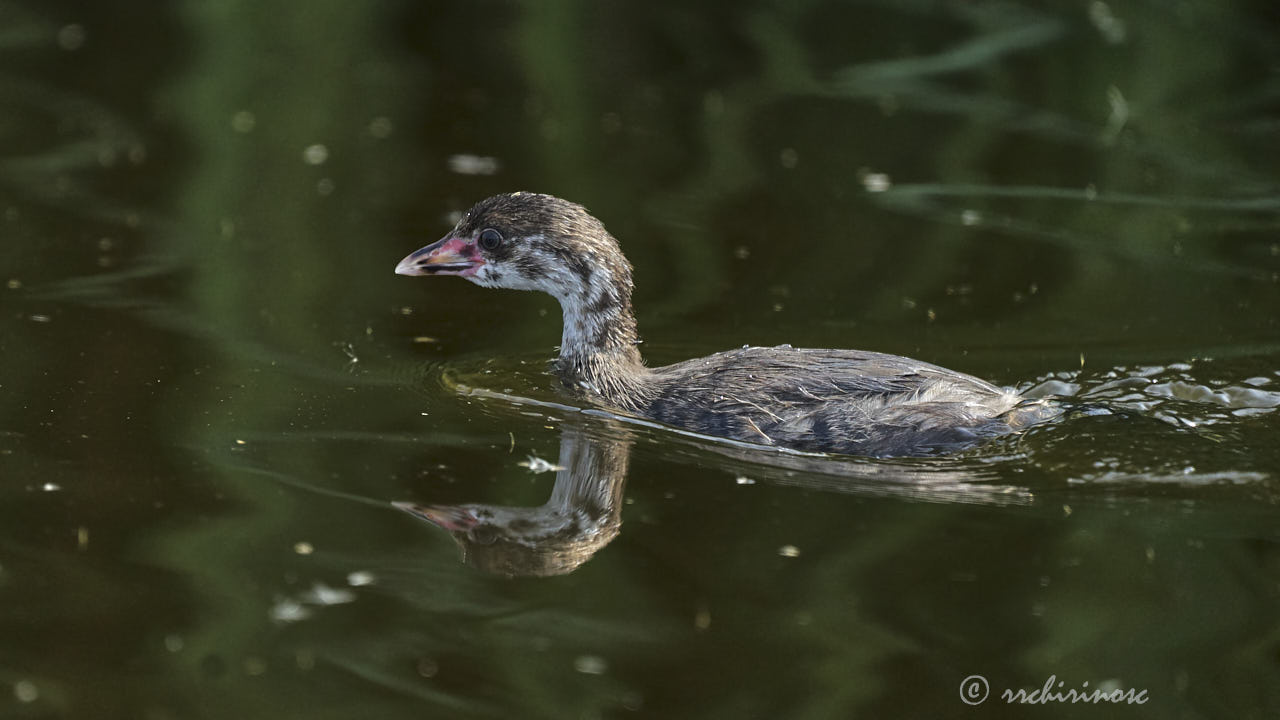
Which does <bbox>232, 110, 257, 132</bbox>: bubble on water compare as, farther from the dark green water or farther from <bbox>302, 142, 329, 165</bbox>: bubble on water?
<bbox>302, 142, 329, 165</bbox>: bubble on water

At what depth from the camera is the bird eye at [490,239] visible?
7.85m

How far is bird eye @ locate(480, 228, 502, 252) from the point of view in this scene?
25.7ft

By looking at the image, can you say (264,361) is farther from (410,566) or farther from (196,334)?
(410,566)

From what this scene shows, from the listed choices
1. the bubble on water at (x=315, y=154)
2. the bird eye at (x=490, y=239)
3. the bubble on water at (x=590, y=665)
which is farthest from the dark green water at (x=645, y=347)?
the bird eye at (x=490, y=239)

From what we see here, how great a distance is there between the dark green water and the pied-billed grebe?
0.59 feet

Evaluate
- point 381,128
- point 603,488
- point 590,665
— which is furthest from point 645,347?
point 381,128

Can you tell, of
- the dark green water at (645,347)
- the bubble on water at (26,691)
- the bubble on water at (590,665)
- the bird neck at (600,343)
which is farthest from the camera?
the bird neck at (600,343)

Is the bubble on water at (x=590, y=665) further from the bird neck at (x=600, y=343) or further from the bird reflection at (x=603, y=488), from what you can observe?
the bird neck at (x=600, y=343)

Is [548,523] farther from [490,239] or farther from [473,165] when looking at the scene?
[473,165]

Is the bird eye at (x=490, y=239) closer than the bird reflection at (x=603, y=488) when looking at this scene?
No

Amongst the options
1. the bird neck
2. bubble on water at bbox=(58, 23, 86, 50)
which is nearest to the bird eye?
the bird neck

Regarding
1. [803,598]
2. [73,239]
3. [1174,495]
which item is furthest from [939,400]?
[73,239]

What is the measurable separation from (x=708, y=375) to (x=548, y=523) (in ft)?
4.37

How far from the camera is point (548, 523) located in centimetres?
634
